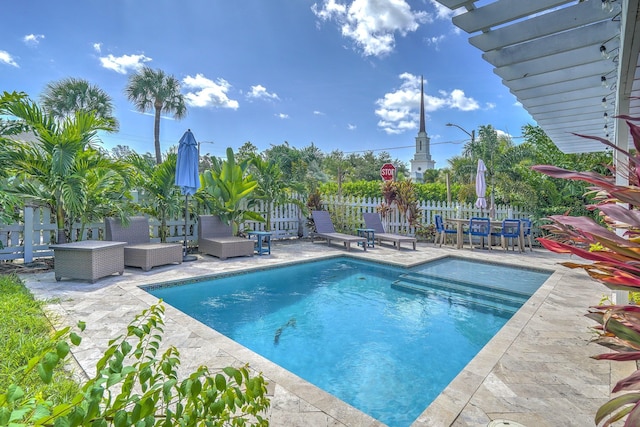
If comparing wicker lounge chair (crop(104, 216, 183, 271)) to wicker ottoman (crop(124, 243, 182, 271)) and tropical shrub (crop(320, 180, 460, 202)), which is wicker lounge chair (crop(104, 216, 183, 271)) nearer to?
wicker ottoman (crop(124, 243, 182, 271))

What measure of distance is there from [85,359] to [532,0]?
15.9 ft

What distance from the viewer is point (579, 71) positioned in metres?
3.79

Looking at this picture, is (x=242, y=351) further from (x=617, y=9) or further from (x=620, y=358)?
(x=617, y=9)

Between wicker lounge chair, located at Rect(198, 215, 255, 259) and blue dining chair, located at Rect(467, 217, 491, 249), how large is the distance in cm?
635

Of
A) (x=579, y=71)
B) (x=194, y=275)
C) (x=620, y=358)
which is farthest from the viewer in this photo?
(x=194, y=275)

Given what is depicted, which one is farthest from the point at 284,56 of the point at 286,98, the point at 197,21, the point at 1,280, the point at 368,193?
the point at 1,280

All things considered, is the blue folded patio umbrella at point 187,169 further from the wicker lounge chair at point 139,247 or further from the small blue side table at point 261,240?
the small blue side table at point 261,240

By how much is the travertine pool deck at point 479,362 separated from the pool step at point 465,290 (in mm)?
477

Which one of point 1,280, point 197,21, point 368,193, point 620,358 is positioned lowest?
point 1,280

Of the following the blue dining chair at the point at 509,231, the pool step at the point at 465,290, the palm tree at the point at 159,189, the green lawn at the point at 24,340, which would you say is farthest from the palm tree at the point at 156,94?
the blue dining chair at the point at 509,231

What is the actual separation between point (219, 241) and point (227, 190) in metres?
1.79

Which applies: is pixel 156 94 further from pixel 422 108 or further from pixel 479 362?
pixel 422 108

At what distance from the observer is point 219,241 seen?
7.66m

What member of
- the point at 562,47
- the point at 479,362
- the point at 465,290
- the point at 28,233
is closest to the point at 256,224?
the point at 28,233
